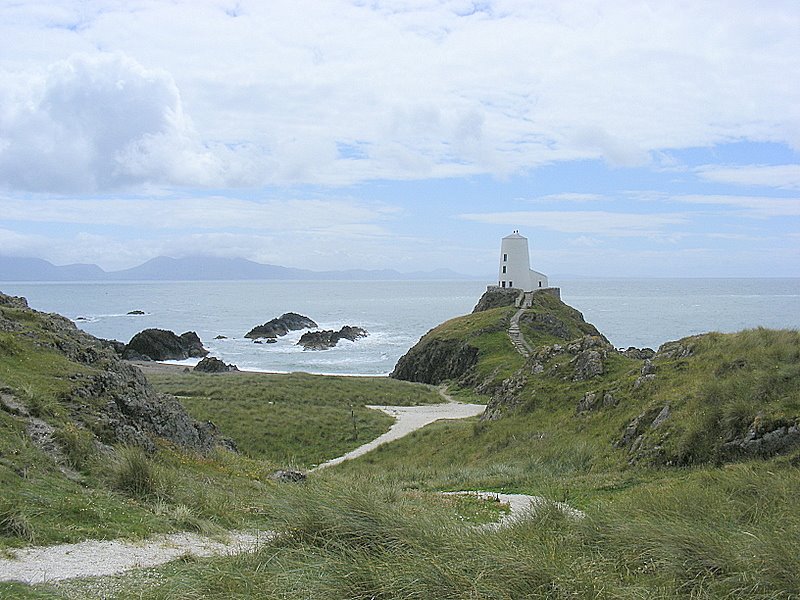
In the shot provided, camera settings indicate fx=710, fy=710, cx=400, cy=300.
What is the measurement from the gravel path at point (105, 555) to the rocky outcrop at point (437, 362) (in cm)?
Answer: 4609

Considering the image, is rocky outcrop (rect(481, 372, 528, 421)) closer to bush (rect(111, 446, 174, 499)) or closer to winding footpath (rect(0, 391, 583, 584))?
bush (rect(111, 446, 174, 499))

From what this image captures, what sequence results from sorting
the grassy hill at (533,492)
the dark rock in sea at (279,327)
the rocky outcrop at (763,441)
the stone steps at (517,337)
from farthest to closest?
1. the dark rock in sea at (279,327)
2. the stone steps at (517,337)
3. the rocky outcrop at (763,441)
4. the grassy hill at (533,492)

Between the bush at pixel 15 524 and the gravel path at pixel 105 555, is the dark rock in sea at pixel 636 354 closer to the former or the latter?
the gravel path at pixel 105 555

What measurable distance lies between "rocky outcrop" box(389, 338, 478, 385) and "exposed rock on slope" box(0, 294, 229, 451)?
38186 millimetres

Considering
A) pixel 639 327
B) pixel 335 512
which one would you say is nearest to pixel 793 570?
pixel 335 512

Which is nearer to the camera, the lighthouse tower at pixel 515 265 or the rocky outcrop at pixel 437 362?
the rocky outcrop at pixel 437 362

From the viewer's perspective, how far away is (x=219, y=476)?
43.4ft

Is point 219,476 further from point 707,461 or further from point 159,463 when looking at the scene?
point 707,461

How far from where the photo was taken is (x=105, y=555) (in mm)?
7734

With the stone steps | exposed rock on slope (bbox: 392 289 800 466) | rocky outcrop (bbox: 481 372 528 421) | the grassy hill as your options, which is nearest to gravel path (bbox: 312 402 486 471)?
the grassy hill

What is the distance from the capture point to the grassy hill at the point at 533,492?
5.74 metres

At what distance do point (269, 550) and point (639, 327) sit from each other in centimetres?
11464

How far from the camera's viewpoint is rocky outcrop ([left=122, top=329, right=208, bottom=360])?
3022 inches

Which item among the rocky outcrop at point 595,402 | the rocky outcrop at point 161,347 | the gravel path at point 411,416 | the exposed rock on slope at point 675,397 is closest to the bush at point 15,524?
the exposed rock on slope at point 675,397
